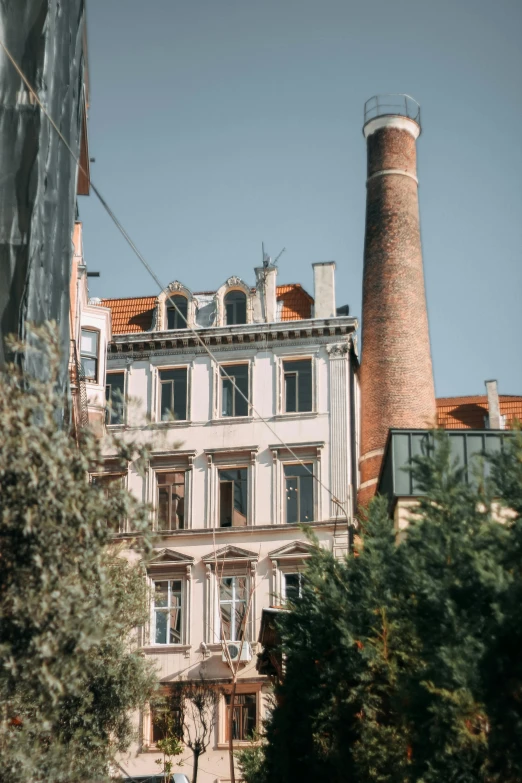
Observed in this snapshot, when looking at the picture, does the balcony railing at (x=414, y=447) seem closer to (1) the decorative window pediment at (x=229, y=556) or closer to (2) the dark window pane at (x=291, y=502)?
(1) the decorative window pediment at (x=229, y=556)

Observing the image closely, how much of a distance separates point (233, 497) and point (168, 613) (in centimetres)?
423

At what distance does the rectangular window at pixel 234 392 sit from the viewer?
1649 inches

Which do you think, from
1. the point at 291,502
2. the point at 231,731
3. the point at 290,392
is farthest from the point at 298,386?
the point at 231,731

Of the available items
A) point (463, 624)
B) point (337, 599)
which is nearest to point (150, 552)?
point (463, 624)

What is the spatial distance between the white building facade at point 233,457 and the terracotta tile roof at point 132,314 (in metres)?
0.15

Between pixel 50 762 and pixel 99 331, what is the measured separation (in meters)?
22.4

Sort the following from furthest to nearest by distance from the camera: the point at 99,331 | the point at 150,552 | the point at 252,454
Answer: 1. the point at 252,454
2. the point at 99,331
3. the point at 150,552

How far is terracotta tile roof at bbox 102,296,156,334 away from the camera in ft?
145

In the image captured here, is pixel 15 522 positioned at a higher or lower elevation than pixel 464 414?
lower

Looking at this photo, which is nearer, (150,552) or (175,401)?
(150,552)

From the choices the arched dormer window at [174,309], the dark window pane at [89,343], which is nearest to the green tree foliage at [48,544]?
the dark window pane at [89,343]

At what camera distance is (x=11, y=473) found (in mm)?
11219

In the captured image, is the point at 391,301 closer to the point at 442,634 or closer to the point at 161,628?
the point at 161,628

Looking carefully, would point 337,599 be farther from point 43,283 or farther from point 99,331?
point 99,331
